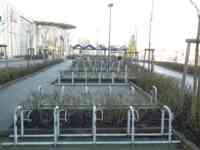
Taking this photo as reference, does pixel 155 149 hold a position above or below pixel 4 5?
below

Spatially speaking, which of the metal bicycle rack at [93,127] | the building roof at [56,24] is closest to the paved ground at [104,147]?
the metal bicycle rack at [93,127]

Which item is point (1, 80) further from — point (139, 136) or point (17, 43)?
point (17, 43)

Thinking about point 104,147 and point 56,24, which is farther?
point 56,24

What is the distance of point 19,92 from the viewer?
37.3 feet

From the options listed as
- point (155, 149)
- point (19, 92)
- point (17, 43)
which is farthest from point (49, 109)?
point (17, 43)

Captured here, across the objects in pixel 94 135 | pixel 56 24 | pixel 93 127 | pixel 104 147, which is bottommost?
pixel 104 147

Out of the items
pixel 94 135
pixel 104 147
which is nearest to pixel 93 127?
pixel 94 135

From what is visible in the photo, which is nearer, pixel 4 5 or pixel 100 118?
pixel 100 118

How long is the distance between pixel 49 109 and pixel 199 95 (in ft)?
9.45

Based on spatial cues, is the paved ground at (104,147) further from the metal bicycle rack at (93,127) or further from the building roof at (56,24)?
the building roof at (56,24)

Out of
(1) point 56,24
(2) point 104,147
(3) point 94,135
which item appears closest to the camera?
(2) point 104,147

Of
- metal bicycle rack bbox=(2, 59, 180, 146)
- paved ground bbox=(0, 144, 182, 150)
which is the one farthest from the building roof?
paved ground bbox=(0, 144, 182, 150)

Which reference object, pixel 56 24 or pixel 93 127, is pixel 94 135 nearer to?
pixel 93 127

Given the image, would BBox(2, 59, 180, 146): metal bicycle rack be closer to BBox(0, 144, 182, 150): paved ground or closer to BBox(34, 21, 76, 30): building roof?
BBox(0, 144, 182, 150): paved ground
